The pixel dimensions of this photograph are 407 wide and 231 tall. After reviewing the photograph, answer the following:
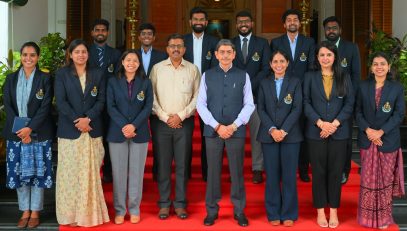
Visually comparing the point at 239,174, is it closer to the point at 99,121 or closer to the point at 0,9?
the point at 99,121

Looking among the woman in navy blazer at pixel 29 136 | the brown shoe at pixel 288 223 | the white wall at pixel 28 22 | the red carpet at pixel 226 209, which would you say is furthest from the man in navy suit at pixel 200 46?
the white wall at pixel 28 22

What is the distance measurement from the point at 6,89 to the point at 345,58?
3.15 m

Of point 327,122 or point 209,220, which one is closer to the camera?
point 327,122

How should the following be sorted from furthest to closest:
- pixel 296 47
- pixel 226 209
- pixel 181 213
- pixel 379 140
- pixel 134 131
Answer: pixel 296 47 < pixel 226 209 < pixel 181 213 < pixel 134 131 < pixel 379 140

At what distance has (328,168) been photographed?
15.8ft

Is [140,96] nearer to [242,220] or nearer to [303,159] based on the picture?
[242,220]

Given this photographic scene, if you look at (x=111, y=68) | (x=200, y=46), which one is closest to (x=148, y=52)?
(x=111, y=68)

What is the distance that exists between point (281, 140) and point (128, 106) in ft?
4.46

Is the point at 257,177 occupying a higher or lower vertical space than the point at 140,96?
lower

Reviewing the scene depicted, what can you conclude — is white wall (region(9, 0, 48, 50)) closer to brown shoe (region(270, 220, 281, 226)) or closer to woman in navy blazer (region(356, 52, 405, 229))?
brown shoe (region(270, 220, 281, 226))

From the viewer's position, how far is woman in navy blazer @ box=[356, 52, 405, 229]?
468cm

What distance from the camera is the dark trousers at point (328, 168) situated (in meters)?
4.76

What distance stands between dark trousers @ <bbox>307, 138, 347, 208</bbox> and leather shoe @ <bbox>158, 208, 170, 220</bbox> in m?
1.31

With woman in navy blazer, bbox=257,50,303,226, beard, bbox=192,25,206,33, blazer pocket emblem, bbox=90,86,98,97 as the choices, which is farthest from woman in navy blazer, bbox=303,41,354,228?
blazer pocket emblem, bbox=90,86,98,97
